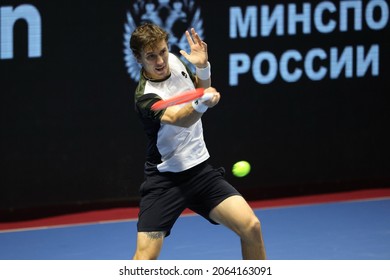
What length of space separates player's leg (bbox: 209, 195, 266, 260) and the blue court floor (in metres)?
1.61

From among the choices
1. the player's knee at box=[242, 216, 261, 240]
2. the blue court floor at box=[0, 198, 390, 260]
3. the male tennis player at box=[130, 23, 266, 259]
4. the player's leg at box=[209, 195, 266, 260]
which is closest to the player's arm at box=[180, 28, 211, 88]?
the male tennis player at box=[130, 23, 266, 259]

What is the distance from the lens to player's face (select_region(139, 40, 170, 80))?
5859 millimetres

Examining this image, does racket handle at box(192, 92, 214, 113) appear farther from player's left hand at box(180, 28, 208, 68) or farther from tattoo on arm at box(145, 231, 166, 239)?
tattoo on arm at box(145, 231, 166, 239)

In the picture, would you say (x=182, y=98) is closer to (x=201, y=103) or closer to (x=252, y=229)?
(x=201, y=103)

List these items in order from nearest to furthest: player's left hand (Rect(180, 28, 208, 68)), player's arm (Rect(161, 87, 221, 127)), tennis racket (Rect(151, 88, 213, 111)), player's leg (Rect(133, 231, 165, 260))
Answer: tennis racket (Rect(151, 88, 213, 111)), player's arm (Rect(161, 87, 221, 127)), player's leg (Rect(133, 231, 165, 260)), player's left hand (Rect(180, 28, 208, 68))

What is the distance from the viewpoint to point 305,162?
954cm

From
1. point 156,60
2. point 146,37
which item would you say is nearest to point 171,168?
point 156,60

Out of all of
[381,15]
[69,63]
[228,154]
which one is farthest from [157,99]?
[381,15]

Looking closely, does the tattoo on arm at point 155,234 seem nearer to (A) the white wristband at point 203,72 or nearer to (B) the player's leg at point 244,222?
(B) the player's leg at point 244,222

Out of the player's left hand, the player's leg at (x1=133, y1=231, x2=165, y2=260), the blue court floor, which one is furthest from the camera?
the blue court floor

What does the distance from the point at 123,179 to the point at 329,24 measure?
2.37 meters

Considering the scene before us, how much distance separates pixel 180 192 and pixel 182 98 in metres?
0.73

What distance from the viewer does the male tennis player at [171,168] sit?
587cm

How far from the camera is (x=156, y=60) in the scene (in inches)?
232
